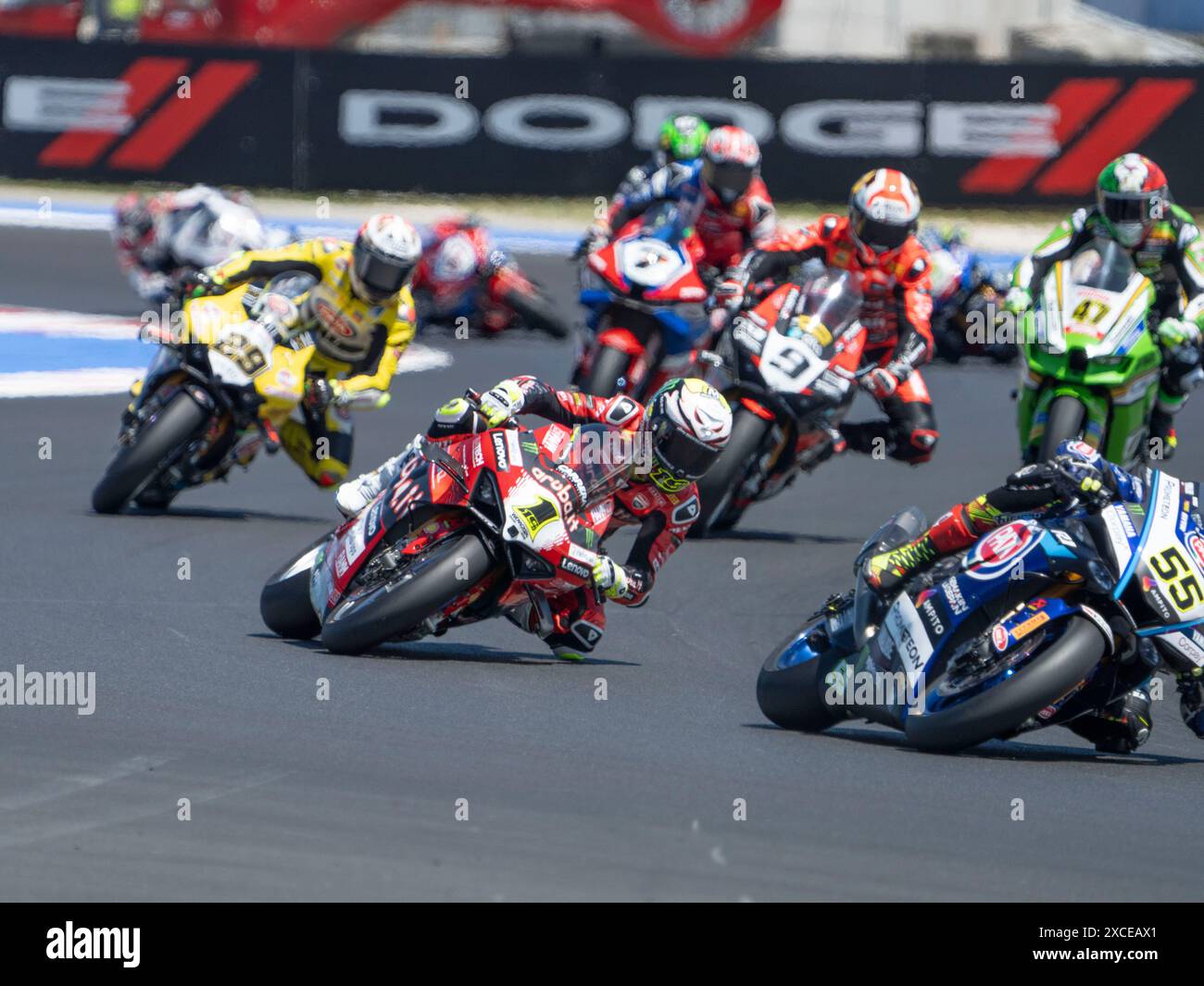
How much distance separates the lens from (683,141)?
14070 millimetres

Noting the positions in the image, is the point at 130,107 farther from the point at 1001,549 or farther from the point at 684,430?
the point at 1001,549

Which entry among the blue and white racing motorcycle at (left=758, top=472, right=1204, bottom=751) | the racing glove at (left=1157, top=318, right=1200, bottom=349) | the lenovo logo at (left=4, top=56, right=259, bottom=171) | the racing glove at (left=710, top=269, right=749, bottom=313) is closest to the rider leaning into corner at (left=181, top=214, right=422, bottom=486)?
the racing glove at (left=710, top=269, right=749, bottom=313)

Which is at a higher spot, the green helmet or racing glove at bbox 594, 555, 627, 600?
the green helmet

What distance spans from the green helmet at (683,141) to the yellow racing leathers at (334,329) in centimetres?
303

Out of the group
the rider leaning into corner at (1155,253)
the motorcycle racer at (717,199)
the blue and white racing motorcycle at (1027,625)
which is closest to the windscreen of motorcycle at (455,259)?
the motorcycle racer at (717,199)

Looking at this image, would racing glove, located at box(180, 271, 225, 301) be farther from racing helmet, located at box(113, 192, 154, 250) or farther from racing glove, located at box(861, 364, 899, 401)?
racing helmet, located at box(113, 192, 154, 250)

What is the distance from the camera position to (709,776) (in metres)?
6.63

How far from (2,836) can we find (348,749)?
4.55 ft

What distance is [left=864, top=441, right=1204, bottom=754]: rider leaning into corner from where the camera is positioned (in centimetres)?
677

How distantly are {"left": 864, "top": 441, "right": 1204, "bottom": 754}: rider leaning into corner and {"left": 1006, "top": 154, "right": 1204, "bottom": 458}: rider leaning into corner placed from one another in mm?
3869

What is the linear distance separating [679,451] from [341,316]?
375 centimetres

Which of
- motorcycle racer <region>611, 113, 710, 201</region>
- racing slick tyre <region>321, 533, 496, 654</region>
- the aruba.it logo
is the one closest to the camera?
racing slick tyre <region>321, 533, 496, 654</region>

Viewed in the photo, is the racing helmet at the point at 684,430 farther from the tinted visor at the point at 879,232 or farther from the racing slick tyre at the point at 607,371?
the racing slick tyre at the point at 607,371

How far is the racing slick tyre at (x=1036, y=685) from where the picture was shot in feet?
21.7
